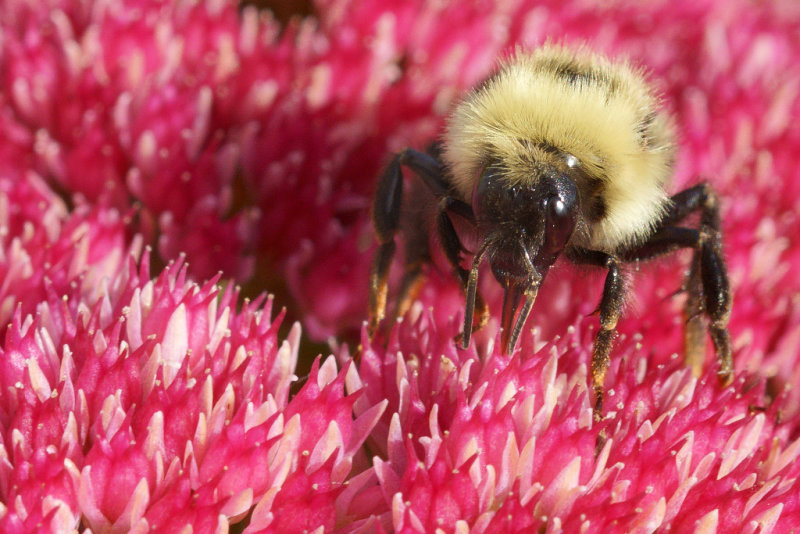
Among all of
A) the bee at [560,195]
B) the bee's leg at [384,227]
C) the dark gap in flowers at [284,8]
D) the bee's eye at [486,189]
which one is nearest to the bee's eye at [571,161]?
the bee at [560,195]

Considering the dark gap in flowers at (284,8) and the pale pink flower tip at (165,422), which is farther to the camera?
the dark gap in flowers at (284,8)

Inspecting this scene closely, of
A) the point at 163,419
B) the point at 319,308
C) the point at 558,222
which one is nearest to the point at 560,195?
the point at 558,222

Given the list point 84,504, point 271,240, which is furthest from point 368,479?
point 271,240

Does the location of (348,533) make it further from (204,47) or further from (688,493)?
(204,47)

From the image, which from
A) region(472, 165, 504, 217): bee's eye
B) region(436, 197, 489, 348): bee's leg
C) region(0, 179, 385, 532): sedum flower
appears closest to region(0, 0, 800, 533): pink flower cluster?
region(0, 179, 385, 532): sedum flower

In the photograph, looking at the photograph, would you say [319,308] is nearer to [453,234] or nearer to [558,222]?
[453,234]

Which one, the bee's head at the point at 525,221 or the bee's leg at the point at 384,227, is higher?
the bee's leg at the point at 384,227

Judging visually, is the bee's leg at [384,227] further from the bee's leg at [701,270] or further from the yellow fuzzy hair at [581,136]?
the bee's leg at [701,270]

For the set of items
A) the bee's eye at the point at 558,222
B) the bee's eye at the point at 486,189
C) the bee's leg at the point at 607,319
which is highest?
the bee's eye at the point at 486,189
